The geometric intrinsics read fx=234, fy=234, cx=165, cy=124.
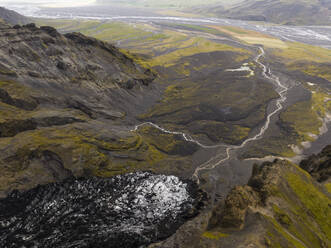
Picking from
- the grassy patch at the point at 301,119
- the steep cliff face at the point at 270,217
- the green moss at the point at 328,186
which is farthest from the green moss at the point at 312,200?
the grassy patch at the point at 301,119

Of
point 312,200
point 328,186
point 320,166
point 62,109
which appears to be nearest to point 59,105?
point 62,109

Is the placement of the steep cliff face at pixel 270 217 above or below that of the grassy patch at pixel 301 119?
above

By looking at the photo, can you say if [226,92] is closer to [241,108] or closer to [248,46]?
[241,108]

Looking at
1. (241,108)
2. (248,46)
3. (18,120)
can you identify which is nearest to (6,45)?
(18,120)

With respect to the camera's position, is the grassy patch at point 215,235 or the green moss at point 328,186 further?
the green moss at point 328,186

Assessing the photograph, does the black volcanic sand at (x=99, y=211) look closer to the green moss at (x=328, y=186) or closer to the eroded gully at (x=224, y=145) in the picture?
the eroded gully at (x=224, y=145)

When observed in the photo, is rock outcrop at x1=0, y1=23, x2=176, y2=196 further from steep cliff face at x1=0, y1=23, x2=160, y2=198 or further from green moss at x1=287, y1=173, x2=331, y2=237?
green moss at x1=287, y1=173, x2=331, y2=237

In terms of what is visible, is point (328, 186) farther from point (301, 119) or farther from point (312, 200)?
point (301, 119)
